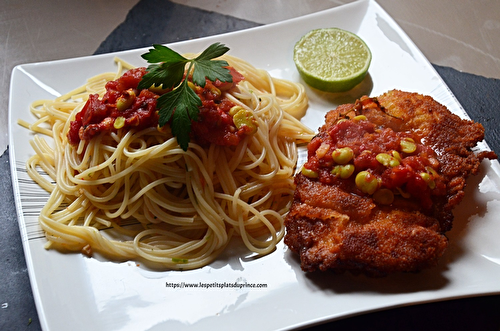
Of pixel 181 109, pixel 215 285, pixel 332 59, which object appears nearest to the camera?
pixel 215 285

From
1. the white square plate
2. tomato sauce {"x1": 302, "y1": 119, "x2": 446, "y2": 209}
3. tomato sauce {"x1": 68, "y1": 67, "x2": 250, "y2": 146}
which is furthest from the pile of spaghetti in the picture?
tomato sauce {"x1": 302, "y1": 119, "x2": 446, "y2": 209}

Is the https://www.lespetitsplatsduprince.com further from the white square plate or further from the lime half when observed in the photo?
the lime half

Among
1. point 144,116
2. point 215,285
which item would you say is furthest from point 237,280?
point 144,116

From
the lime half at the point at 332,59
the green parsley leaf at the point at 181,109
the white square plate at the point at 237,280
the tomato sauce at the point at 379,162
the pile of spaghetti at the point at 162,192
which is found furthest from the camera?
the lime half at the point at 332,59

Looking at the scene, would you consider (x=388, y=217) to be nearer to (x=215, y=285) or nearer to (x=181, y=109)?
(x=215, y=285)

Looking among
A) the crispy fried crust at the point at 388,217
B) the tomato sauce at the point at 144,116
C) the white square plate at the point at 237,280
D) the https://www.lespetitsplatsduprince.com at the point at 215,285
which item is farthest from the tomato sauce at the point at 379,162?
the https://www.lespetitsplatsduprince.com at the point at 215,285

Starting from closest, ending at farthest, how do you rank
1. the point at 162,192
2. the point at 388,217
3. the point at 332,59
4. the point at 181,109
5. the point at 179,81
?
the point at 388,217 → the point at 181,109 → the point at 179,81 → the point at 162,192 → the point at 332,59

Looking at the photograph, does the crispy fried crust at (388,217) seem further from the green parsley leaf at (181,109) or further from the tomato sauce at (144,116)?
the green parsley leaf at (181,109)
